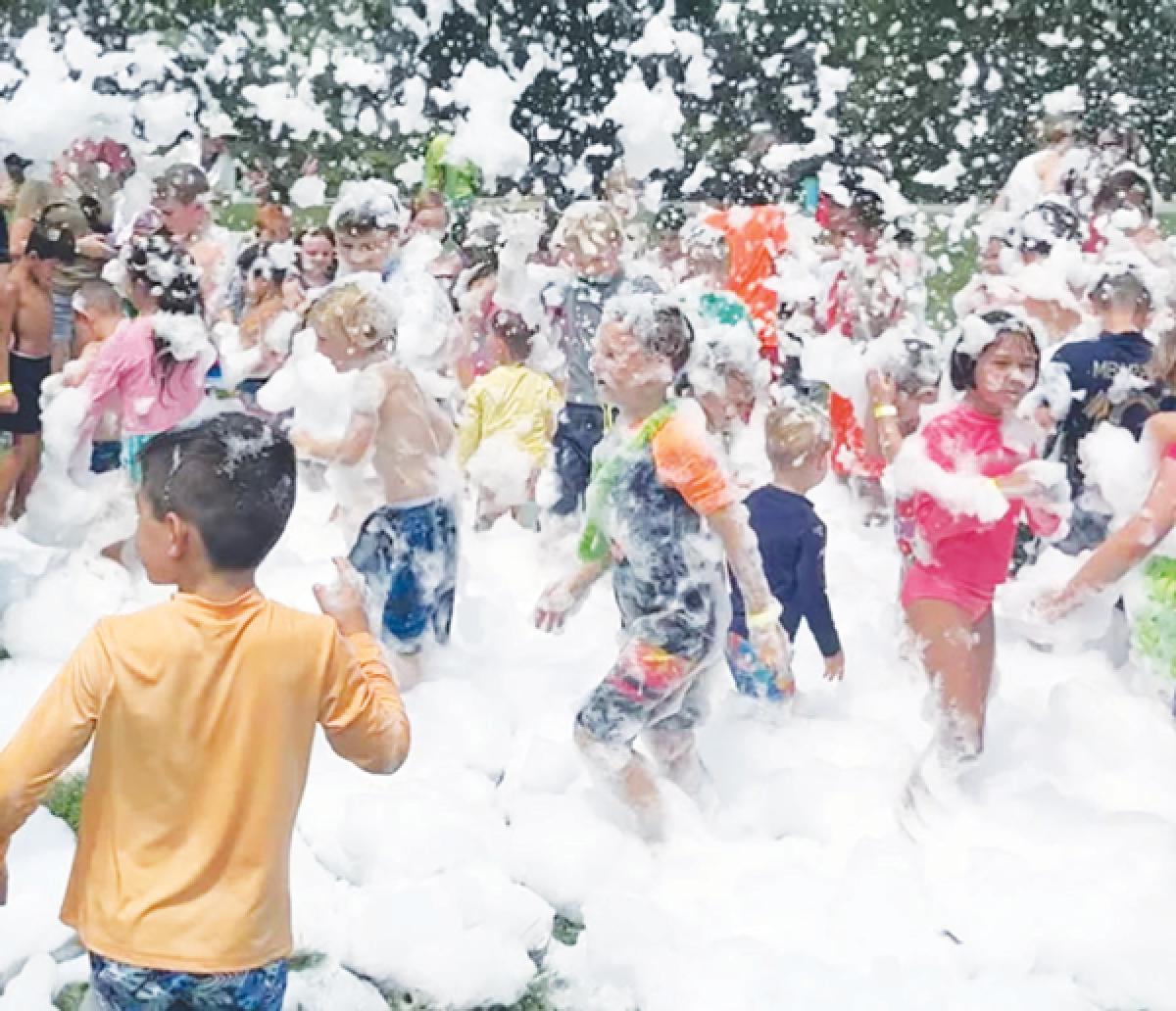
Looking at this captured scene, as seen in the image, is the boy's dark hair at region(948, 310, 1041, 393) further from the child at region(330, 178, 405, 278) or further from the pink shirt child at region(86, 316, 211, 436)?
the pink shirt child at region(86, 316, 211, 436)

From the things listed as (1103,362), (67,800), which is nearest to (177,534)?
(67,800)

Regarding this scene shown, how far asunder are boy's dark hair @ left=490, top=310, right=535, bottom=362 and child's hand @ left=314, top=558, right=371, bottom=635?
14.0ft

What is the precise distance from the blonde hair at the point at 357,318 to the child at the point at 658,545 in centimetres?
85

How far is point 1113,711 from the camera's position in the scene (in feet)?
14.6

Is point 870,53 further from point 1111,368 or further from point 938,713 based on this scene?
point 938,713

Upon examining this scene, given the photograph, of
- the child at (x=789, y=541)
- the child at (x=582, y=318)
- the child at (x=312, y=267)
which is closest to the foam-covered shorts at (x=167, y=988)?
the child at (x=789, y=541)

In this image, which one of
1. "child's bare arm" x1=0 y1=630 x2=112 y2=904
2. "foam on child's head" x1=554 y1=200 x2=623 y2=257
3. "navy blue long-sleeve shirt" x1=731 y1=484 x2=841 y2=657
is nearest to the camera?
"child's bare arm" x1=0 y1=630 x2=112 y2=904

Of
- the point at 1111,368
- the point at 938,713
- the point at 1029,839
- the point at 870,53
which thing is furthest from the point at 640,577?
the point at 870,53

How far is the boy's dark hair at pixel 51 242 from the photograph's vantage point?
19.7 feet

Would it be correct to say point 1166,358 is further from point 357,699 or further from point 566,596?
point 357,699

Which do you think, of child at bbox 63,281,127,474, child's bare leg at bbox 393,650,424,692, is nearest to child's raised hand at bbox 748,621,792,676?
child's bare leg at bbox 393,650,424,692

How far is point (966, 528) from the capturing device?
12.0 ft

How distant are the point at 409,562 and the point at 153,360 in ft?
4.60

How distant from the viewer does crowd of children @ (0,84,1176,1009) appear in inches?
83.3
